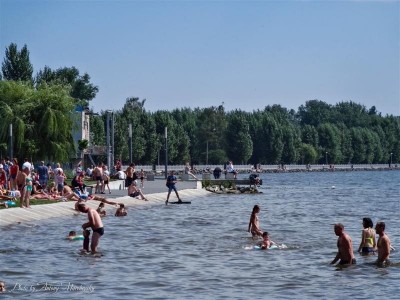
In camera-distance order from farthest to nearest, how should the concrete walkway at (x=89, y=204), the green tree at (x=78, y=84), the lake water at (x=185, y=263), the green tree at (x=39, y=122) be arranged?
the green tree at (x=78, y=84) → the green tree at (x=39, y=122) → the concrete walkway at (x=89, y=204) → the lake water at (x=185, y=263)

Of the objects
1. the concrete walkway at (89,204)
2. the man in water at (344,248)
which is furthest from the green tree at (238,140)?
the man in water at (344,248)

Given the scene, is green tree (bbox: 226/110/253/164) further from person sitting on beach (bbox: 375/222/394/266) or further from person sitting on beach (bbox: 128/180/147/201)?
person sitting on beach (bbox: 375/222/394/266)

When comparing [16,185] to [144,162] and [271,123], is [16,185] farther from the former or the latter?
[271,123]

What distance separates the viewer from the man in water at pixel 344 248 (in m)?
23.5

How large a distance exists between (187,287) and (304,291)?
8.36 feet

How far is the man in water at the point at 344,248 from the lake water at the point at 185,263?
33 centimetres

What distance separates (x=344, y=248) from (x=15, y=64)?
93647 millimetres

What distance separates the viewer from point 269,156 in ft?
582

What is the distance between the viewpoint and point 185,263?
85.0ft

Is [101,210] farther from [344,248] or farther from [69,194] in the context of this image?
[344,248]

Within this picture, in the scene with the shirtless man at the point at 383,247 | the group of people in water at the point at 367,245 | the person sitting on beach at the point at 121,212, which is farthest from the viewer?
the person sitting on beach at the point at 121,212

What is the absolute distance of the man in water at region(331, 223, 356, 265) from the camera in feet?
77.1

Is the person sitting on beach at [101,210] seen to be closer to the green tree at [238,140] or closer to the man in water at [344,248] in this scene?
the man in water at [344,248]

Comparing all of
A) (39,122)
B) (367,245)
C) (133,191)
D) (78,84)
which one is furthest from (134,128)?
(367,245)
